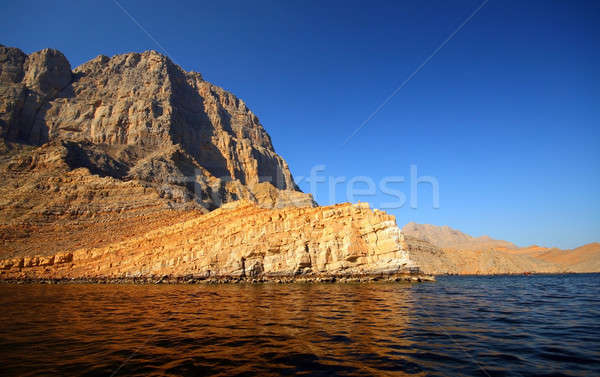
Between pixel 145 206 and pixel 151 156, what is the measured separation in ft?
125

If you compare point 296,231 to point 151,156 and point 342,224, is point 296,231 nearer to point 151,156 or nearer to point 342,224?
point 342,224

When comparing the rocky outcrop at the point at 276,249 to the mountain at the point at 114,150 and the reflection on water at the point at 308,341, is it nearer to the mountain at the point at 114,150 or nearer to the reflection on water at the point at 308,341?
the mountain at the point at 114,150

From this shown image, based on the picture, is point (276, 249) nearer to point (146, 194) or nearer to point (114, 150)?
point (146, 194)

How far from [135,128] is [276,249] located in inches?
3520

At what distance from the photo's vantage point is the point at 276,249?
3491 centimetres

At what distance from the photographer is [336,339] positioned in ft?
27.7

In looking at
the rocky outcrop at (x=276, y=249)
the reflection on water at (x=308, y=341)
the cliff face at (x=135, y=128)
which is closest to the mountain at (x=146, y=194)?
the rocky outcrop at (x=276, y=249)

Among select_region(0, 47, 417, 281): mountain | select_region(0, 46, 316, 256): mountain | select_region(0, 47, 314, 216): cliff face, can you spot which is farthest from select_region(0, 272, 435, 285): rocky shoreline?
select_region(0, 47, 314, 216): cliff face

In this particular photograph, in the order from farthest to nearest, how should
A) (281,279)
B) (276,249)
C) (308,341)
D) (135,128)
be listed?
(135,128) < (276,249) < (281,279) < (308,341)

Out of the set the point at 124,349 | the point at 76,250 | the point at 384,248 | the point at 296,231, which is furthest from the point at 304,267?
the point at 76,250

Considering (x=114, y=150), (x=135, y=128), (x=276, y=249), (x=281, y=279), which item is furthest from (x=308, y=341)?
(x=135, y=128)

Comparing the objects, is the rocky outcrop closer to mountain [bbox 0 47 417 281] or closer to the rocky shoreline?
mountain [bbox 0 47 417 281]

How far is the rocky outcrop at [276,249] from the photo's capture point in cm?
3359

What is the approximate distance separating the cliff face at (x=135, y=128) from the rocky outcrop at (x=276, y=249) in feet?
81.7
